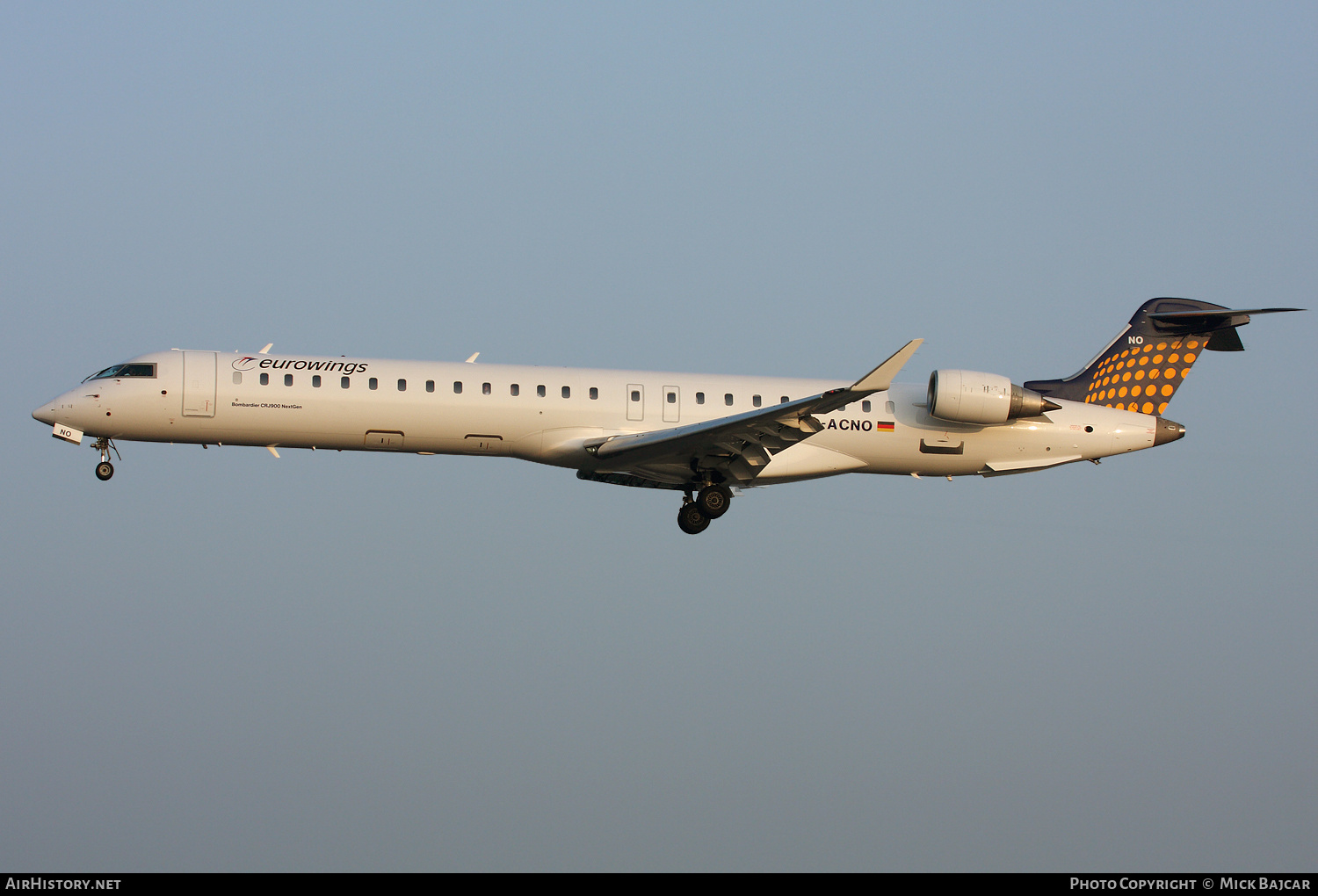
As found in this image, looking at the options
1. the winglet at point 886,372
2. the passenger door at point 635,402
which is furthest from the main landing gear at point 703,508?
the winglet at point 886,372

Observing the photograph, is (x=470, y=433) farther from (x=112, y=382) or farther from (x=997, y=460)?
(x=997, y=460)

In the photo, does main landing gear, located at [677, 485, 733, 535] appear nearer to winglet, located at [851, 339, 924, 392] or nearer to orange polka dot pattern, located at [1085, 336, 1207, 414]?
winglet, located at [851, 339, 924, 392]

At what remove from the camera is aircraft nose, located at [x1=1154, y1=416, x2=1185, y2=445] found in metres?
30.9

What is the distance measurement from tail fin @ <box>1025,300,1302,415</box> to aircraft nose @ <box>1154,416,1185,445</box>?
0.45m

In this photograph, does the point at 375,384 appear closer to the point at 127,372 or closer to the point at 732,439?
the point at 127,372

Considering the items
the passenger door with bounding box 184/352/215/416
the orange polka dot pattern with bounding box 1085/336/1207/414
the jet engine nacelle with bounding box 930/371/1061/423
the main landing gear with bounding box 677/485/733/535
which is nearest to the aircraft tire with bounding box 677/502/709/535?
the main landing gear with bounding box 677/485/733/535

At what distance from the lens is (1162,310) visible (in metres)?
32.0

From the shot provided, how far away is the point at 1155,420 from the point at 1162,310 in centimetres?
264

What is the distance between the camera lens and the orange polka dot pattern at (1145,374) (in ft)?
103

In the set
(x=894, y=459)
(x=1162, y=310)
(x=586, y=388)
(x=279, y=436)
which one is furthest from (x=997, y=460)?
(x=279, y=436)
